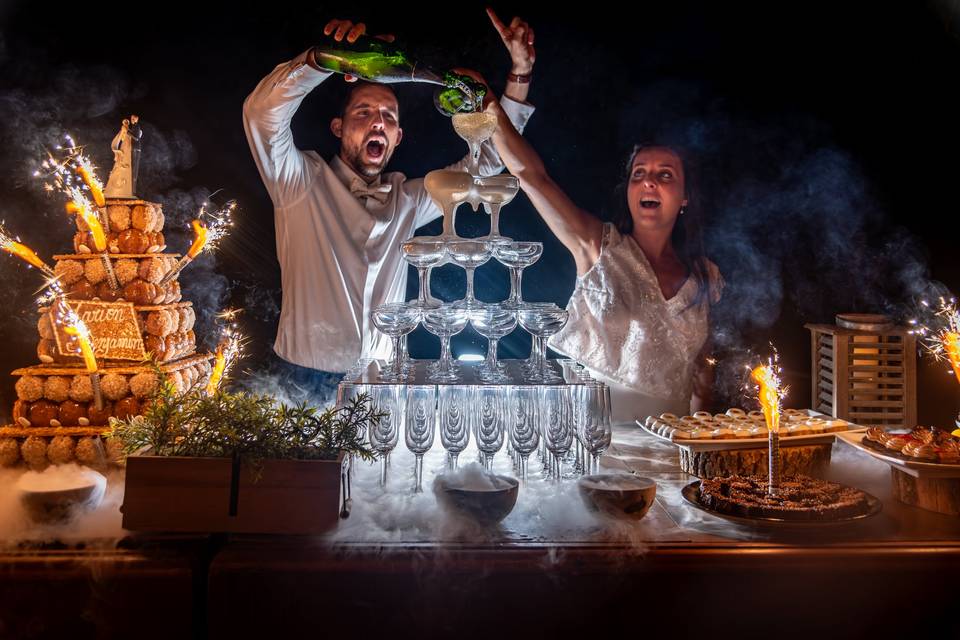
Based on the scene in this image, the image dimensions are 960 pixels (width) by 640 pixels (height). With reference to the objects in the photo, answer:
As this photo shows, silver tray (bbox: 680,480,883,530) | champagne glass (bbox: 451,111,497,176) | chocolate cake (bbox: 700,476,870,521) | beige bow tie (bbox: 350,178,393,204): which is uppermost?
beige bow tie (bbox: 350,178,393,204)

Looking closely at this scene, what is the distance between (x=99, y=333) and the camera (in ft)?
7.86

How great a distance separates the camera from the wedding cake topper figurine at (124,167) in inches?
97.4

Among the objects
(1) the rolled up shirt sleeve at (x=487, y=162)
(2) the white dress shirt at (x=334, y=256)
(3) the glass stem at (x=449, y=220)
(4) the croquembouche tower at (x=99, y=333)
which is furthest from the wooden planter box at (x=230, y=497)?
(1) the rolled up shirt sleeve at (x=487, y=162)

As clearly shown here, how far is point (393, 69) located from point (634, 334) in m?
1.64

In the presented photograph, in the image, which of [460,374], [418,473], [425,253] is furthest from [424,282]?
[418,473]

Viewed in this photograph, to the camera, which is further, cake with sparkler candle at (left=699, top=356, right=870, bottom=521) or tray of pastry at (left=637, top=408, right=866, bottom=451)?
tray of pastry at (left=637, top=408, right=866, bottom=451)

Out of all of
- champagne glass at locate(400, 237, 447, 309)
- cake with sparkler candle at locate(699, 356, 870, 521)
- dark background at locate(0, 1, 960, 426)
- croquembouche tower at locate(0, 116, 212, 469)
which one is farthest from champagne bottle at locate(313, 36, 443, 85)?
cake with sparkler candle at locate(699, 356, 870, 521)

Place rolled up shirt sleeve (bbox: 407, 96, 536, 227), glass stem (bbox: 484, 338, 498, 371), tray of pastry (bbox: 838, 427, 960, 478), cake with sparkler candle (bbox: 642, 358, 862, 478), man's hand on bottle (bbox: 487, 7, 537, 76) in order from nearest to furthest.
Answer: tray of pastry (bbox: 838, 427, 960, 478)
cake with sparkler candle (bbox: 642, 358, 862, 478)
glass stem (bbox: 484, 338, 498, 371)
man's hand on bottle (bbox: 487, 7, 537, 76)
rolled up shirt sleeve (bbox: 407, 96, 536, 227)

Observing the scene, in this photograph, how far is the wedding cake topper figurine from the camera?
247 centimetres

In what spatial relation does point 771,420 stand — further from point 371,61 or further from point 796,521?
point 371,61

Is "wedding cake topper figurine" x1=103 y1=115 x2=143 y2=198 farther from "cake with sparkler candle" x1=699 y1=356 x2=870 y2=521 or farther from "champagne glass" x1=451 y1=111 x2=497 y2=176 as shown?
"cake with sparkler candle" x1=699 y1=356 x2=870 y2=521

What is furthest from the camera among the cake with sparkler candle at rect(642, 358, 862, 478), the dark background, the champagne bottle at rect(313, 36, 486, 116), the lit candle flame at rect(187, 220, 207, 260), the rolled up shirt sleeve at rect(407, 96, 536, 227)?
the dark background

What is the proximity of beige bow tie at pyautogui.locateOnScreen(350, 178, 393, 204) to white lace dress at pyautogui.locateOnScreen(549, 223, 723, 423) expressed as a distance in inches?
41.0

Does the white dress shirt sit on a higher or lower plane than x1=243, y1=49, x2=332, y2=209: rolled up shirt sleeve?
lower
